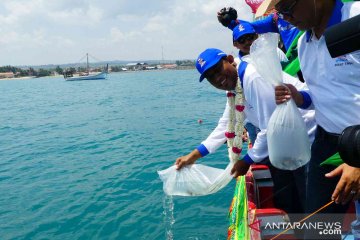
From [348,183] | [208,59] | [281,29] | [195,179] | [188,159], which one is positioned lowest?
[195,179]

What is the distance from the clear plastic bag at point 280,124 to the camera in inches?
98.0

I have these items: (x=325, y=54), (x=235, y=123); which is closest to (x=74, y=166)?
(x=235, y=123)

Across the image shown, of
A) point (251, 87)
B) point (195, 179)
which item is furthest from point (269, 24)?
point (195, 179)

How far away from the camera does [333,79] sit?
2.17 m

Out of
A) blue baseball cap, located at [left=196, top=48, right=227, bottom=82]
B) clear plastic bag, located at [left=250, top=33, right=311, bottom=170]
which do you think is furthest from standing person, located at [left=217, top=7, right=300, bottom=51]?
clear plastic bag, located at [left=250, top=33, right=311, bottom=170]

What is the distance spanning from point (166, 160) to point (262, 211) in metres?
7.98

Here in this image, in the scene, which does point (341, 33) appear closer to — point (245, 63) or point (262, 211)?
point (245, 63)

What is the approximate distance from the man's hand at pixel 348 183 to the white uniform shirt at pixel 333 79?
476 mm

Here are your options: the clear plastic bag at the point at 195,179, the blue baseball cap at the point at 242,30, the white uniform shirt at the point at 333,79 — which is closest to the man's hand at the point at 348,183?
the white uniform shirt at the point at 333,79

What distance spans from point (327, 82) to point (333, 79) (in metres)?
0.06

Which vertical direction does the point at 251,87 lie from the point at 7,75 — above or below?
below

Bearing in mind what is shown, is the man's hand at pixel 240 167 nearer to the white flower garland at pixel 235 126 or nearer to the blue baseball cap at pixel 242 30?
the white flower garland at pixel 235 126

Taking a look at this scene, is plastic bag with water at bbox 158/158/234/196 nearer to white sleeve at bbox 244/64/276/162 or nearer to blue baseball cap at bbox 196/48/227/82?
white sleeve at bbox 244/64/276/162

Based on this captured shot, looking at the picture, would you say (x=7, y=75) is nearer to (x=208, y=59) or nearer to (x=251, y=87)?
(x=208, y=59)
